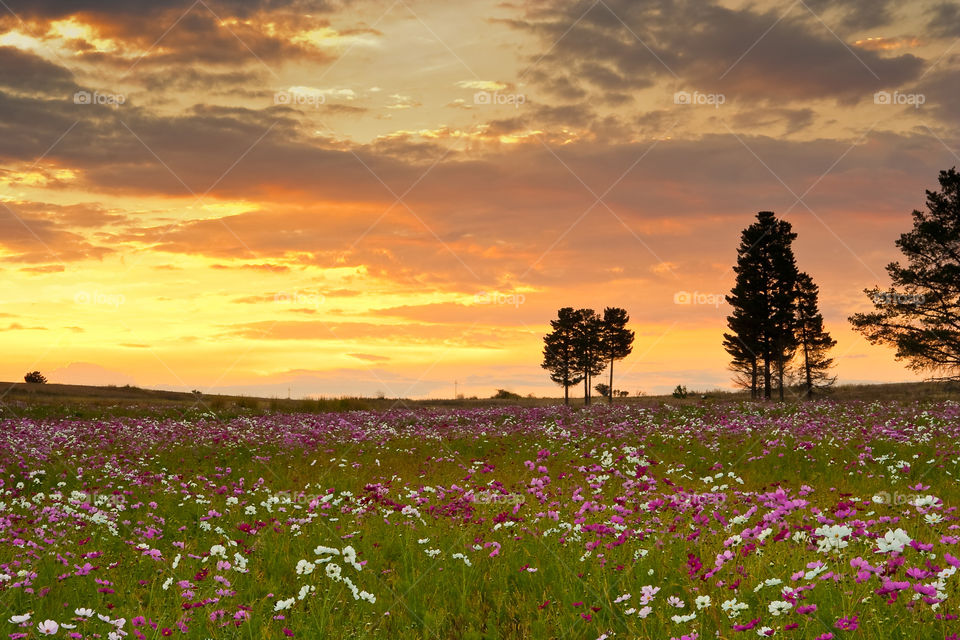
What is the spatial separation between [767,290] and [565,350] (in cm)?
3144

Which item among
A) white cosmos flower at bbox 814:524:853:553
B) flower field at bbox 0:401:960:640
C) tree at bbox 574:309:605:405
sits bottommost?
flower field at bbox 0:401:960:640

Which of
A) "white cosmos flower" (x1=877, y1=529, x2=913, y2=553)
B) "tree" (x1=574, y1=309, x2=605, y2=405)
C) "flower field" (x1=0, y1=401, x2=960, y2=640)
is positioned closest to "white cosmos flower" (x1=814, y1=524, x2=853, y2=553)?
"flower field" (x1=0, y1=401, x2=960, y2=640)

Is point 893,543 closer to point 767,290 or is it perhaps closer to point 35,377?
point 767,290

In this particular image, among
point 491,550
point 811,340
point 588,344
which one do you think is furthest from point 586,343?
point 491,550

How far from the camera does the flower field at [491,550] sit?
16.0 ft

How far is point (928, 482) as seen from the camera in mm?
11859

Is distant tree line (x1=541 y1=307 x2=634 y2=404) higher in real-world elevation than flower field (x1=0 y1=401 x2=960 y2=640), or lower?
higher

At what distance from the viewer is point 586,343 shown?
257 ft

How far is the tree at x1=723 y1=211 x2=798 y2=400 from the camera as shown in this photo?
50625 millimetres

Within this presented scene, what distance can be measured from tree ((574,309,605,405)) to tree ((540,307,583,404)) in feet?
1.25

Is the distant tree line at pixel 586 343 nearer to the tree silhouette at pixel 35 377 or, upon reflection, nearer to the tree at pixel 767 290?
the tree at pixel 767 290

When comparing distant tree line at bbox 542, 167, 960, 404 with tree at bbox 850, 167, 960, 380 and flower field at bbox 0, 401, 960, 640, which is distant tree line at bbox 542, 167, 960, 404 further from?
flower field at bbox 0, 401, 960, 640

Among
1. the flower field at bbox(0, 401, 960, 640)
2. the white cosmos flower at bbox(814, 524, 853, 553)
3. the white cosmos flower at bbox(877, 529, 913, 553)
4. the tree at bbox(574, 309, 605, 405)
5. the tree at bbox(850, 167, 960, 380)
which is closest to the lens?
the white cosmos flower at bbox(877, 529, 913, 553)

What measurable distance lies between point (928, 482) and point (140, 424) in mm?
21421
